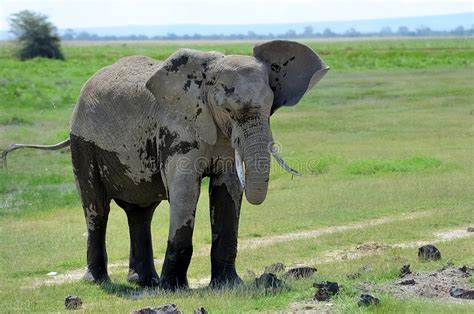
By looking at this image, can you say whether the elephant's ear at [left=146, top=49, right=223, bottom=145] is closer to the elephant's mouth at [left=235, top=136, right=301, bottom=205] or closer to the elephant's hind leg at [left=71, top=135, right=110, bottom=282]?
the elephant's mouth at [left=235, top=136, right=301, bottom=205]

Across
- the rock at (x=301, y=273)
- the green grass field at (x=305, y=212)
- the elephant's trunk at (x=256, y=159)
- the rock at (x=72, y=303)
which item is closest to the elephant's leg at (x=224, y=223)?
the green grass field at (x=305, y=212)

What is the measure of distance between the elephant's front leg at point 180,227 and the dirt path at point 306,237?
104 cm

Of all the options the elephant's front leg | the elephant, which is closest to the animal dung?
the elephant

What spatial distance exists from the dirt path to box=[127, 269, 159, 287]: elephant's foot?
1.53 feet

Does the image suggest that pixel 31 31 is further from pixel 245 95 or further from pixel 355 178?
pixel 245 95

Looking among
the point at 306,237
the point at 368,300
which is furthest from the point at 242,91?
the point at 306,237

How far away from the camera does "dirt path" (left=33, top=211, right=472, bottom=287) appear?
42.3 feet

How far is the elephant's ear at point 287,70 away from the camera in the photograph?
429 inches

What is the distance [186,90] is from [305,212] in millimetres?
6319

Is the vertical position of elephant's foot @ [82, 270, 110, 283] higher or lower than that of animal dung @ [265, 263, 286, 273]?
lower

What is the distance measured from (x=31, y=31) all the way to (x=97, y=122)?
75270mm

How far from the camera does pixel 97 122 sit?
12.0m

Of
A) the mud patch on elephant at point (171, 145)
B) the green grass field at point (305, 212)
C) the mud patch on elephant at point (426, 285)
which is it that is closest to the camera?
the mud patch on elephant at point (426, 285)

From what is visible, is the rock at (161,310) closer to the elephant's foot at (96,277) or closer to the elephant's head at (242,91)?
the elephant's head at (242,91)
